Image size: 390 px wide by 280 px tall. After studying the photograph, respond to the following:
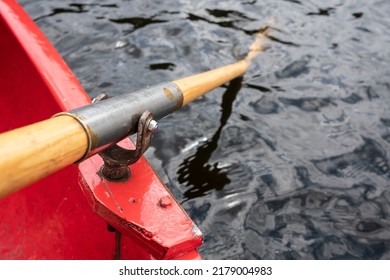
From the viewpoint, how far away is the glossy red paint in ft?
5.06

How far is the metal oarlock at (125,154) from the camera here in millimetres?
1446

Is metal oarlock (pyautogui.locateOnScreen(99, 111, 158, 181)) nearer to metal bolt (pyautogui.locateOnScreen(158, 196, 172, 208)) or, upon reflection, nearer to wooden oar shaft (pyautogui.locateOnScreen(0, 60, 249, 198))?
wooden oar shaft (pyautogui.locateOnScreen(0, 60, 249, 198))

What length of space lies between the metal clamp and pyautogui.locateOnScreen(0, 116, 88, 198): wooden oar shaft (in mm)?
266

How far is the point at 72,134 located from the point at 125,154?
420mm

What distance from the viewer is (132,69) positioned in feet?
12.8

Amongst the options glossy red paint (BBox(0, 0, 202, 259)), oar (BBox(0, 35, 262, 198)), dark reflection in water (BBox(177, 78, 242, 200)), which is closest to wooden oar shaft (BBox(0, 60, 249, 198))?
oar (BBox(0, 35, 262, 198))

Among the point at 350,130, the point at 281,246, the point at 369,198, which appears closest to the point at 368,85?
the point at 350,130

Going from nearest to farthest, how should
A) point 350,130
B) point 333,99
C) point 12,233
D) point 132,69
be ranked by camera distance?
point 12,233 → point 350,130 → point 333,99 → point 132,69

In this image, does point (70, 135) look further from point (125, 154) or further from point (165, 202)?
point (165, 202)

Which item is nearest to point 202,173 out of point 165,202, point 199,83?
point 199,83

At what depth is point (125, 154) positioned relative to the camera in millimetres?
1590

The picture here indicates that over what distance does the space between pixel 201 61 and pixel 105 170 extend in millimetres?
2565
